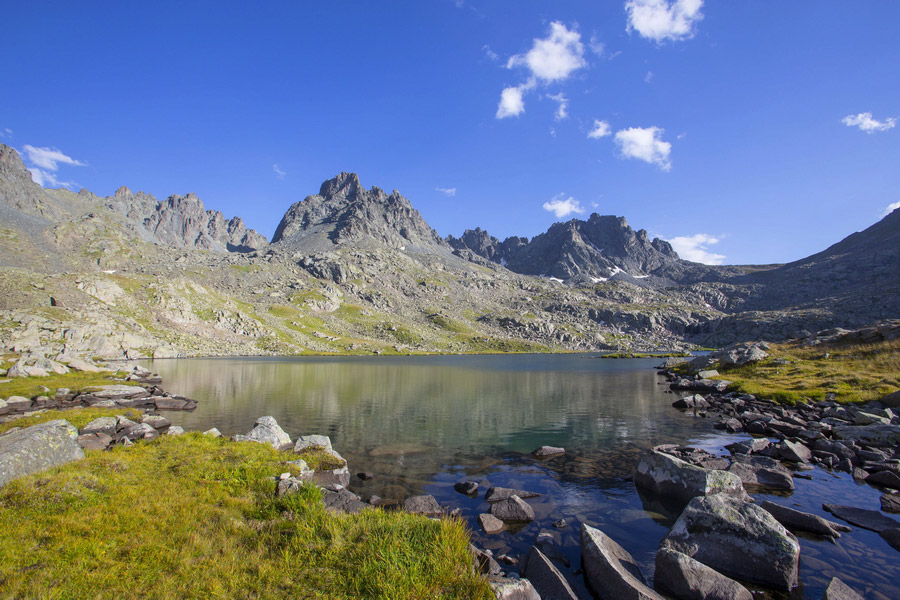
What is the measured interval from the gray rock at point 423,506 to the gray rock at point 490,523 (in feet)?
5.72

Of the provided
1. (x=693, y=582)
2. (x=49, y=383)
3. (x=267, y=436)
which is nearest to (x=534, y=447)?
(x=267, y=436)

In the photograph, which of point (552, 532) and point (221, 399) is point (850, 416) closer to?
point (552, 532)

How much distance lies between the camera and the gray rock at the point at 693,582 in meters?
9.77

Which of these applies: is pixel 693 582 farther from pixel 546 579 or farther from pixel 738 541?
pixel 546 579

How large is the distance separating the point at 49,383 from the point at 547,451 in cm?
5576

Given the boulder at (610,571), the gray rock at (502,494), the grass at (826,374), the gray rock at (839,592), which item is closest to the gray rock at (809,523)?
the gray rock at (839,592)

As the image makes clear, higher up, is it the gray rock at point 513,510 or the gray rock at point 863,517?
the gray rock at point 863,517

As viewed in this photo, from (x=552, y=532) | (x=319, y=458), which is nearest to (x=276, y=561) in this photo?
(x=552, y=532)

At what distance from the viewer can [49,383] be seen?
4381cm

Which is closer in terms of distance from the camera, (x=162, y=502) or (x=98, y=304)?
(x=162, y=502)

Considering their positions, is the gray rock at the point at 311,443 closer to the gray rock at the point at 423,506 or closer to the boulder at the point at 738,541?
the gray rock at the point at 423,506

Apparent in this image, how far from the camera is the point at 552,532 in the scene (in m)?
14.6

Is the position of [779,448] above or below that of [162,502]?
below

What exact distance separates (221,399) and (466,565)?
50.3m
